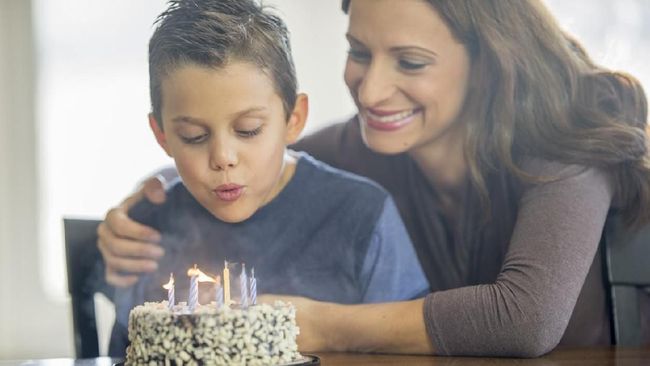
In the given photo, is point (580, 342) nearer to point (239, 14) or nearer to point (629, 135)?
point (629, 135)

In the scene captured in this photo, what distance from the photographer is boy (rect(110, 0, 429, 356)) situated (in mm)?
3059

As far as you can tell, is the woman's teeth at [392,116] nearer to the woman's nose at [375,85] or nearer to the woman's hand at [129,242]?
the woman's nose at [375,85]

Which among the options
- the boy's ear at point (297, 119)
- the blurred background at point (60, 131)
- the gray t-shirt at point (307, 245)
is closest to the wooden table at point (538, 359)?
the gray t-shirt at point (307, 245)

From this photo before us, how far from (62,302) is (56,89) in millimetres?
654

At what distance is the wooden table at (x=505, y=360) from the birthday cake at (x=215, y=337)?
1.50 feet

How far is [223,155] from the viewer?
3.05 meters

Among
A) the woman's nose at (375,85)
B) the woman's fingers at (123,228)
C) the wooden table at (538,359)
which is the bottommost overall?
the wooden table at (538,359)

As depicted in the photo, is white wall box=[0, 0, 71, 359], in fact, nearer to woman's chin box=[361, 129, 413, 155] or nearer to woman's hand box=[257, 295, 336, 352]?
woman's hand box=[257, 295, 336, 352]

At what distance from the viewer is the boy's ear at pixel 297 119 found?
3.14 m

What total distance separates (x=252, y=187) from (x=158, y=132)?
1.10 ft

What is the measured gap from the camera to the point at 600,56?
3.07 m

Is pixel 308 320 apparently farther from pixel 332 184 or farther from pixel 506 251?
pixel 506 251

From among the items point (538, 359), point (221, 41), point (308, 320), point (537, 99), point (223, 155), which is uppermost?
point (221, 41)

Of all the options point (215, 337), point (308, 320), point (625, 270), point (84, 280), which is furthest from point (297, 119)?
point (215, 337)
